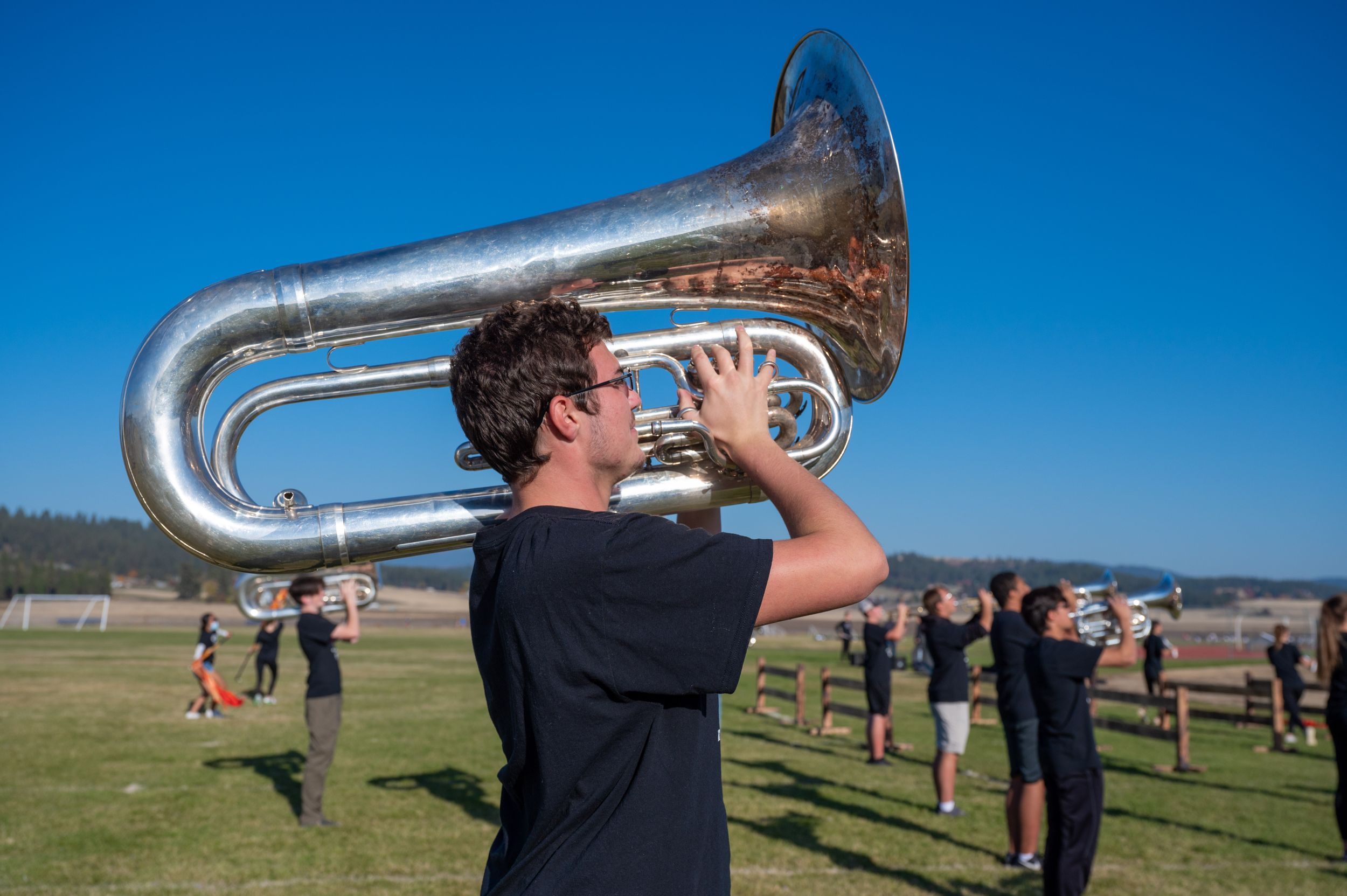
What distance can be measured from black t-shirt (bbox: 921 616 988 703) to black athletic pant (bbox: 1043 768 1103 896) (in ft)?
9.82

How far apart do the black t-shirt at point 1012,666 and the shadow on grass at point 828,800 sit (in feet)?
4.41

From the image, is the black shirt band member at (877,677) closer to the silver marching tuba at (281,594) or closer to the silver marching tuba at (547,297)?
the silver marching tuba at (281,594)

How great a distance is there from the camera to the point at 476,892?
7.37m

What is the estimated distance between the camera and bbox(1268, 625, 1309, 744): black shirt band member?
15.8 meters

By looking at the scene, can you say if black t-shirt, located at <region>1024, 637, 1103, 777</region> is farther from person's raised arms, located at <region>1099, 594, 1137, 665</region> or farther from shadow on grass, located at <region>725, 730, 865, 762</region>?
shadow on grass, located at <region>725, 730, 865, 762</region>

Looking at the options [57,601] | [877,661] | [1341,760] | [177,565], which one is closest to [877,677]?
[877,661]

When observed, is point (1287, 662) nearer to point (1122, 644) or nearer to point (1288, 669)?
point (1288, 669)

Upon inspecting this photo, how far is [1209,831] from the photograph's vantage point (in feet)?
31.0

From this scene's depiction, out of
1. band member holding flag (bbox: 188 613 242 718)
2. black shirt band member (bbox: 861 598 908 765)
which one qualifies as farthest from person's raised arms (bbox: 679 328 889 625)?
band member holding flag (bbox: 188 613 242 718)

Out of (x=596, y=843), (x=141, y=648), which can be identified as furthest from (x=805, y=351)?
(x=141, y=648)

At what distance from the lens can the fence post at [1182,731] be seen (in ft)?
42.5

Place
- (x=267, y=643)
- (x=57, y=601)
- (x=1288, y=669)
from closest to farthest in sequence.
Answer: (x=1288, y=669) < (x=267, y=643) < (x=57, y=601)

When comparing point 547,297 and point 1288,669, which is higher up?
point 547,297

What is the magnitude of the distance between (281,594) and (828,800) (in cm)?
1104
